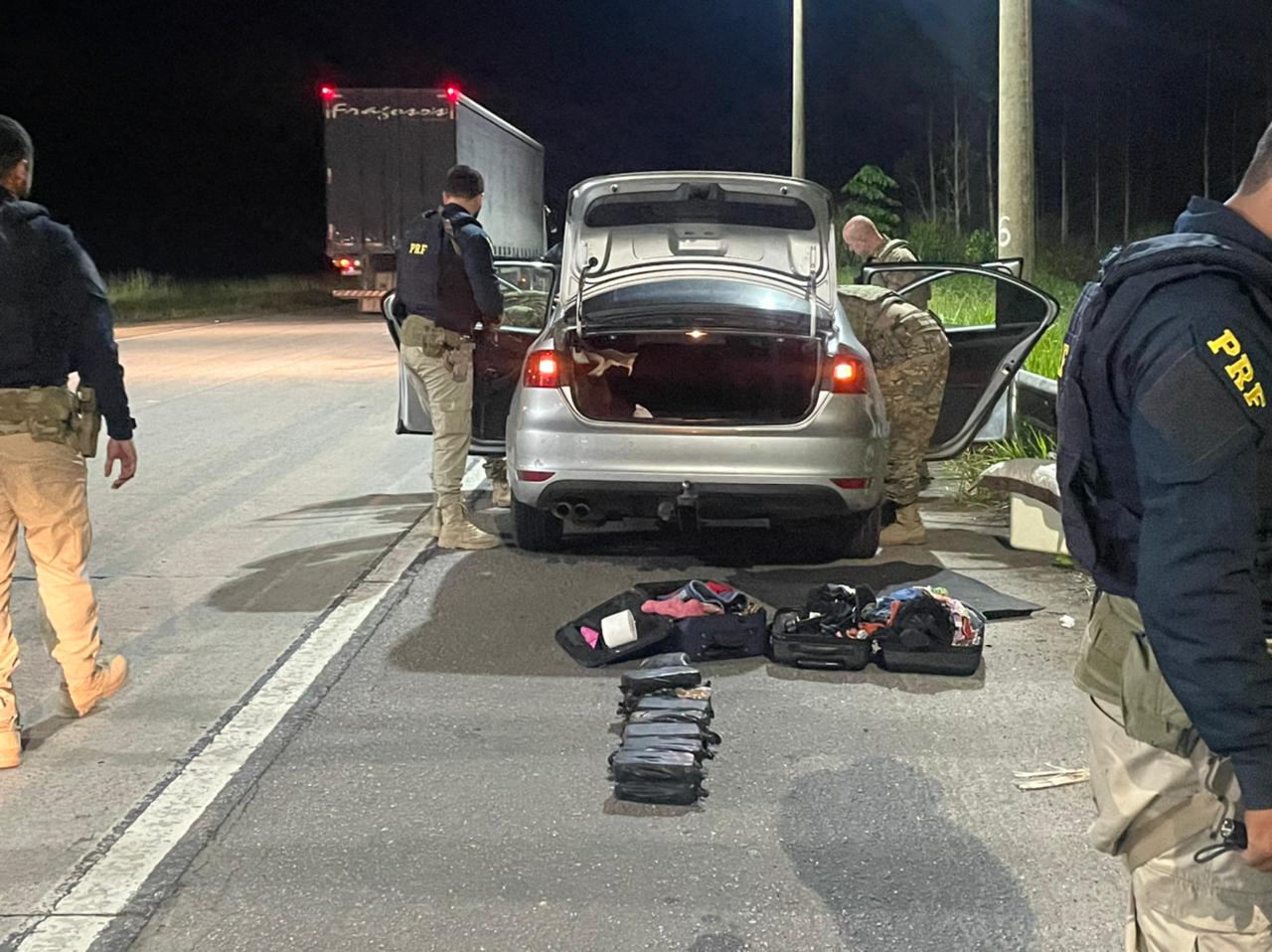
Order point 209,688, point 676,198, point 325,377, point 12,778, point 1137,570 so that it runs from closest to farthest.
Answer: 1. point 1137,570
2. point 12,778
3. point 209,688
4. point 676,198
5. point 325,377

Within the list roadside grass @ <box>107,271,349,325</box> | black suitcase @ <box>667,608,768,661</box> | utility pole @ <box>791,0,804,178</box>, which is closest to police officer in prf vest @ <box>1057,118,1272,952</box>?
black suitcase @ <box>667,608,768,661</box>

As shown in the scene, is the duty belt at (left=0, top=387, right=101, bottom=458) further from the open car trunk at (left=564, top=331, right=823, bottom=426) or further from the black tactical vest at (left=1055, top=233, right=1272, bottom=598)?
the black tactical vest at (left=1055, top=233, right=1272, bottom=598)

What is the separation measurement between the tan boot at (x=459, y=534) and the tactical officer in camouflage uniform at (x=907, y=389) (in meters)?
1.98

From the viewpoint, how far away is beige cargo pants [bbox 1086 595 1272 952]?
79.7 inches

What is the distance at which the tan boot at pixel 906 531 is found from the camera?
24.6ft

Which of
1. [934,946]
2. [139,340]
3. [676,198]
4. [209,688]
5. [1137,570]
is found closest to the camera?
[1137,570]

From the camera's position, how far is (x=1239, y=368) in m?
1.89

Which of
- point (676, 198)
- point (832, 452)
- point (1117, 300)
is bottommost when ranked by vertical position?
point (832, 452)

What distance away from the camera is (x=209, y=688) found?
5.27m

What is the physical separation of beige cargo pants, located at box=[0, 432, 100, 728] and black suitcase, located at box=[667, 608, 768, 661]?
2.07 m

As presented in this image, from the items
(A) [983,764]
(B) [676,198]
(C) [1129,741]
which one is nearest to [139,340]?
(B) [676,198]

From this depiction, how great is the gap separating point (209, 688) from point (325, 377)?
38.9ft

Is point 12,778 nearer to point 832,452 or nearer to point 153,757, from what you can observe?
point 153,757

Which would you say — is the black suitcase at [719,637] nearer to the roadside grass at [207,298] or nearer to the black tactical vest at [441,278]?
the black tactical vest at [441,278]
